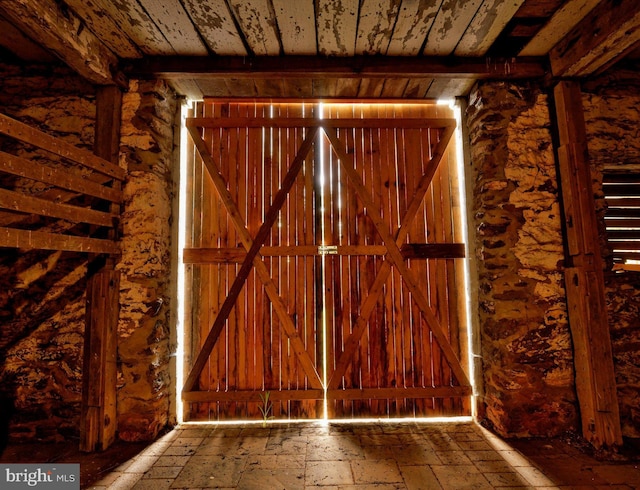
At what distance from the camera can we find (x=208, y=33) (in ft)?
8.71

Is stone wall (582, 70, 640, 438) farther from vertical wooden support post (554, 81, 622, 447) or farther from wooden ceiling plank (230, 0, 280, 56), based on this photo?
wooden ceiling plank (230, 0, 280, 56)

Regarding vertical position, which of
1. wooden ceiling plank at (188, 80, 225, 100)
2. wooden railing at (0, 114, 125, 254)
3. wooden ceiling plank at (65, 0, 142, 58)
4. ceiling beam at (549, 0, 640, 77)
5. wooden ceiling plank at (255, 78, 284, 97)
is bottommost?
wooden railing at (0, 114, 125, 254)

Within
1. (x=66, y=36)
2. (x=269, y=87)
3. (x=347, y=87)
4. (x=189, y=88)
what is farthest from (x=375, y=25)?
(x=66, y=36)

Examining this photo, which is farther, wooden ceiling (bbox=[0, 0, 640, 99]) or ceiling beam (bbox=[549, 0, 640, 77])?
wooden ceiling (bbox=[0, 0, 640, 99])

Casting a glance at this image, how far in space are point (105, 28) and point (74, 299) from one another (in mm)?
2291

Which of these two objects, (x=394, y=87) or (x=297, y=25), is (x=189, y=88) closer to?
(x=297, y=25)

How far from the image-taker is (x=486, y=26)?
8.54 ft

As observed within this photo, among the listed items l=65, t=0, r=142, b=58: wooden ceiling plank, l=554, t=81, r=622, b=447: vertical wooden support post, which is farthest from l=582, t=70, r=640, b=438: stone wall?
l=65, t=0, r=142, b=58: wooden ceiling plank

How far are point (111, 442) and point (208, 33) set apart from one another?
138 inches

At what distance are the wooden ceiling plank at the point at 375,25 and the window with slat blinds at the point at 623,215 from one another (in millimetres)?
2458

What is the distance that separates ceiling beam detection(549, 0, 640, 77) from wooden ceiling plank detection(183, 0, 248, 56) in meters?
2.78

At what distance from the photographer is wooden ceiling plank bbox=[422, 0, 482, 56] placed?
94.3 inches

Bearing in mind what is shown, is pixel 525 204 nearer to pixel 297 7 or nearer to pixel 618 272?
pixel 618 272

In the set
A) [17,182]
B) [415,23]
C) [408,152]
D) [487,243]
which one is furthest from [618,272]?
[17,182]
